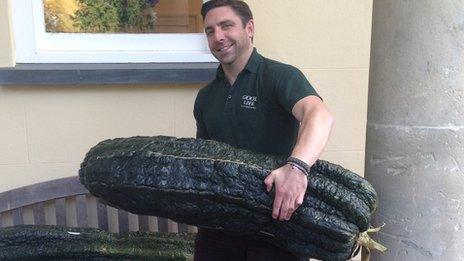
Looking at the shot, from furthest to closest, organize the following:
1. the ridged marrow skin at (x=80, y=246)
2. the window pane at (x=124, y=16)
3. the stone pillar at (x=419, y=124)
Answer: the window pane at (x=124, y=16) → the ridged marrow skin at (x=80, y=246) → the stone pillar at (x=419, y=124)

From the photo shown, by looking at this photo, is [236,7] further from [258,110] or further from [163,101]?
[163,101]

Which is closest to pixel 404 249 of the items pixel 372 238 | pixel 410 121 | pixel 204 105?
pixel 372 238

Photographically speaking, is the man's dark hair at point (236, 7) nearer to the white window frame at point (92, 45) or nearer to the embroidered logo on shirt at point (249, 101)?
the embroidered logo on shirt at point (249, 101)

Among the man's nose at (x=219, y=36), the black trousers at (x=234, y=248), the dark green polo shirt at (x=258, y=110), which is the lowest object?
the black trousers at (x=234, y=248)

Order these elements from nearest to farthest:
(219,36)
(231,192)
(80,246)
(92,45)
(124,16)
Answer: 1. (231,192)
2. (219,36)
3. (80,246)
4. (92,45)
5. (124,16)

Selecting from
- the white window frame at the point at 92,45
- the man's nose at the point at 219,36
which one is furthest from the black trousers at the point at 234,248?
the white window frame at the point at 92,45

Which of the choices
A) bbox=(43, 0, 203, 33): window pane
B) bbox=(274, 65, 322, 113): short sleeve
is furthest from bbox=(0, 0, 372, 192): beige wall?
bbox=(274, 65, 322, 113): short sleeve

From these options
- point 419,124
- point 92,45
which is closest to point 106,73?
point 92,45

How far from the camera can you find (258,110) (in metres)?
2.05

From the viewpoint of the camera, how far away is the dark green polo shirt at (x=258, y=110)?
2008 millimetres

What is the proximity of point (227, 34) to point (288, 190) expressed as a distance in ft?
2.33

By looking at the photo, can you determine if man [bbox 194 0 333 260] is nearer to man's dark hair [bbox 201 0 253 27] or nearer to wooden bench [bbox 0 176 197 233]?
man's dark hair [bbox 201 0 253 27]

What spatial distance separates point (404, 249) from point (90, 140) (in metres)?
2.21

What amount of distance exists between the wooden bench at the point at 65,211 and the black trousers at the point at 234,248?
3.81ft
